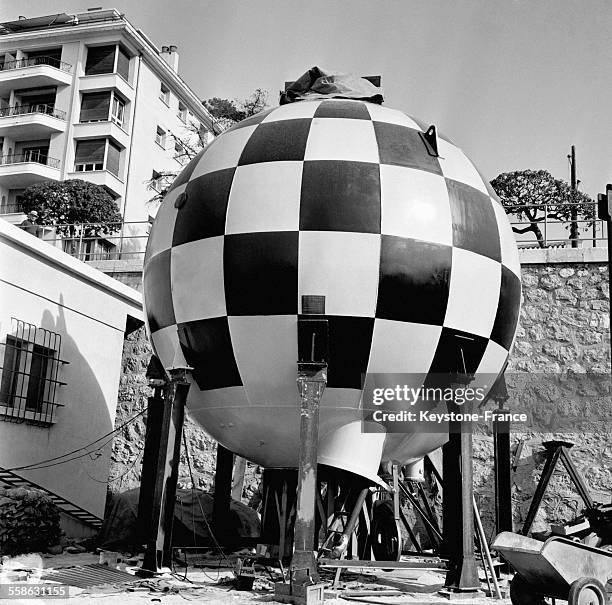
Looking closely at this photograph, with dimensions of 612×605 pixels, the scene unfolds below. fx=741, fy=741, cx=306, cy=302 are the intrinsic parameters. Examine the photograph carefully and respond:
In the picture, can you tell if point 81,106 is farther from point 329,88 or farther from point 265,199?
point 265,199

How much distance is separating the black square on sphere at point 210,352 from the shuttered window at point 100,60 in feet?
94.8

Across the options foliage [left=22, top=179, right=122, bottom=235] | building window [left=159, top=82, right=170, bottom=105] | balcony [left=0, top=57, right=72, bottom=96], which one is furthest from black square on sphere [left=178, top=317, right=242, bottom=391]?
building window [left=159, top=82, right=170, bottom=105]

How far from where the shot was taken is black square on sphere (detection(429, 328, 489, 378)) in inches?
244

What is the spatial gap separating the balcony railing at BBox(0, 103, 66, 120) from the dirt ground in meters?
28.2

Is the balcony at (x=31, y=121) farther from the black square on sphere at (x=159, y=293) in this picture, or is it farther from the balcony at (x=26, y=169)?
the black square on sphere at (x=159, y=293)

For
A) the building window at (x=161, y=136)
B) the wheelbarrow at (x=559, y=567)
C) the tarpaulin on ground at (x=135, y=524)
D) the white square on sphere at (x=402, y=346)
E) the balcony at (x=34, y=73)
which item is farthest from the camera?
the building window at (x=161, y=136)

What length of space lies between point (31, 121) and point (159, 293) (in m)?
28.3

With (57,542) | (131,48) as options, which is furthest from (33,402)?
(131,48)

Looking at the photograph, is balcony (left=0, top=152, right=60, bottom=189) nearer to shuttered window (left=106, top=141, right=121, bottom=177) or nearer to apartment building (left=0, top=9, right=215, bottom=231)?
apartment building (left=0, top=9, right=215, bottom=231)

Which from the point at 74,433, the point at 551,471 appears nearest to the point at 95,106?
the point at 74,433

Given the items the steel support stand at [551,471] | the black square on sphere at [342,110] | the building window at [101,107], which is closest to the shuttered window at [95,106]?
the building window at [101,107]

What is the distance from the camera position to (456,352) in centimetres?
628

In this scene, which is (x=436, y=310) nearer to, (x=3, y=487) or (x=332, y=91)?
(x=332, y=91)

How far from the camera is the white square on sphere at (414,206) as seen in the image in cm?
603
